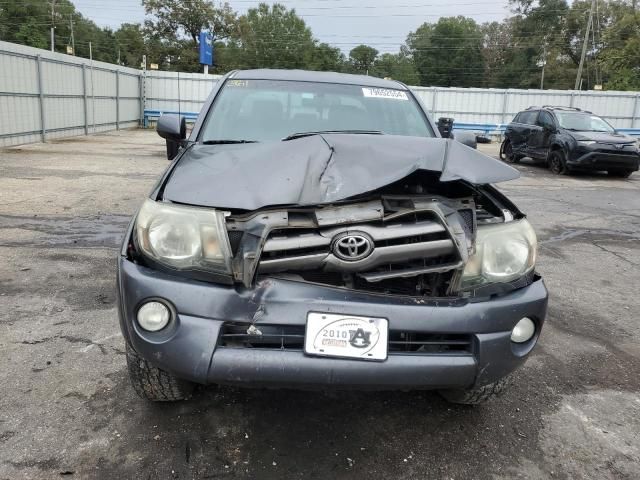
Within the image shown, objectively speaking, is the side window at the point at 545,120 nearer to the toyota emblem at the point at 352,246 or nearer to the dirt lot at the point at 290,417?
the dirt lot at the point at 290,417

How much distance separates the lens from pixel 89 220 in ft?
20.6

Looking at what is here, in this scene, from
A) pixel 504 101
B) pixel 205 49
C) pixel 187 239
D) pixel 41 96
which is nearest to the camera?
pixel 187 239

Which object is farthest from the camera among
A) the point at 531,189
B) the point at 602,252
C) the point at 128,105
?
the point at 128,105

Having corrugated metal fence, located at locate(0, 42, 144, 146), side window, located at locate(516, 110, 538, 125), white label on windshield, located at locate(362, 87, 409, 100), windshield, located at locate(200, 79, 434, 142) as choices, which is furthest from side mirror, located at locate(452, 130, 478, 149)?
corrugated metal fence, located at locate(0, 42, 144, 146)

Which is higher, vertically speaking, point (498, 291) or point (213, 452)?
point (498, 291)

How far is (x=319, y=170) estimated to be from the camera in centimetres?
211

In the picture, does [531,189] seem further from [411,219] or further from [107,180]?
[411,219]

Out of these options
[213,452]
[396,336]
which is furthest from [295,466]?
[396,336]

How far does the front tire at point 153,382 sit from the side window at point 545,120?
41.5ft

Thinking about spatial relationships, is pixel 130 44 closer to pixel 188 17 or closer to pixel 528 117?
pixel 188 17

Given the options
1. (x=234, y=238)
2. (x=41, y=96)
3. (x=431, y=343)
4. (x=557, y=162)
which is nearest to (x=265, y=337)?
(x=234, y=238)

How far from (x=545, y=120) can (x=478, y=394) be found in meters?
12.2

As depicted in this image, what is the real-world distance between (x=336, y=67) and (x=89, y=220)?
232 ft

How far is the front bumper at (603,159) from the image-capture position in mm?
11500
